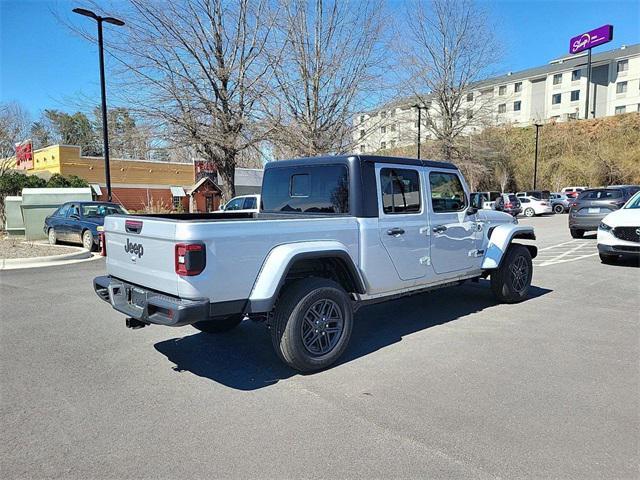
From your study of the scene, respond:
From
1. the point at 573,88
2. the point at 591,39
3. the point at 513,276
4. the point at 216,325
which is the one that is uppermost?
the point at 591,39

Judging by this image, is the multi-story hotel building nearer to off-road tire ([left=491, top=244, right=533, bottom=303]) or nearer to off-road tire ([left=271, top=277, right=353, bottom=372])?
off-road tire ([left=491, top=244, right=533, bottom=303])

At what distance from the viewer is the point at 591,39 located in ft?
198

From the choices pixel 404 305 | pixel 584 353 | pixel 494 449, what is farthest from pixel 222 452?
pixel 404 305

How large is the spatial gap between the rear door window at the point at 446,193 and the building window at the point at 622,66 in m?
71.7

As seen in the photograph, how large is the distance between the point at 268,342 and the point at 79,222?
11.1m

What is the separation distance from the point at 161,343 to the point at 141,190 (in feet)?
113

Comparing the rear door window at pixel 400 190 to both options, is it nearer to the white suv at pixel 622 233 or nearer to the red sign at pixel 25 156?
the white suv at pixel 622 233

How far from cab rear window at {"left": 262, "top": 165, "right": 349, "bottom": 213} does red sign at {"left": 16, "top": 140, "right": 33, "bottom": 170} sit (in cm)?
3755

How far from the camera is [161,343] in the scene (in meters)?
5.21

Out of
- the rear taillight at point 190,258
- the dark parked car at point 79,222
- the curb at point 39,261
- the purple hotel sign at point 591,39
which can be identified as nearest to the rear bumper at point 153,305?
the rear taillight at point 190,258

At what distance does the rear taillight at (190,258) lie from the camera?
3586 mm

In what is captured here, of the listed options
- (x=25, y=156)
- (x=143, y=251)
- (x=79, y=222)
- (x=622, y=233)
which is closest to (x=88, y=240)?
(x=79, y=222)

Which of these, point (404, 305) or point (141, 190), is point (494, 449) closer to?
point (404, 305)

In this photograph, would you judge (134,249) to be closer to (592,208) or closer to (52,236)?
(52,236)
